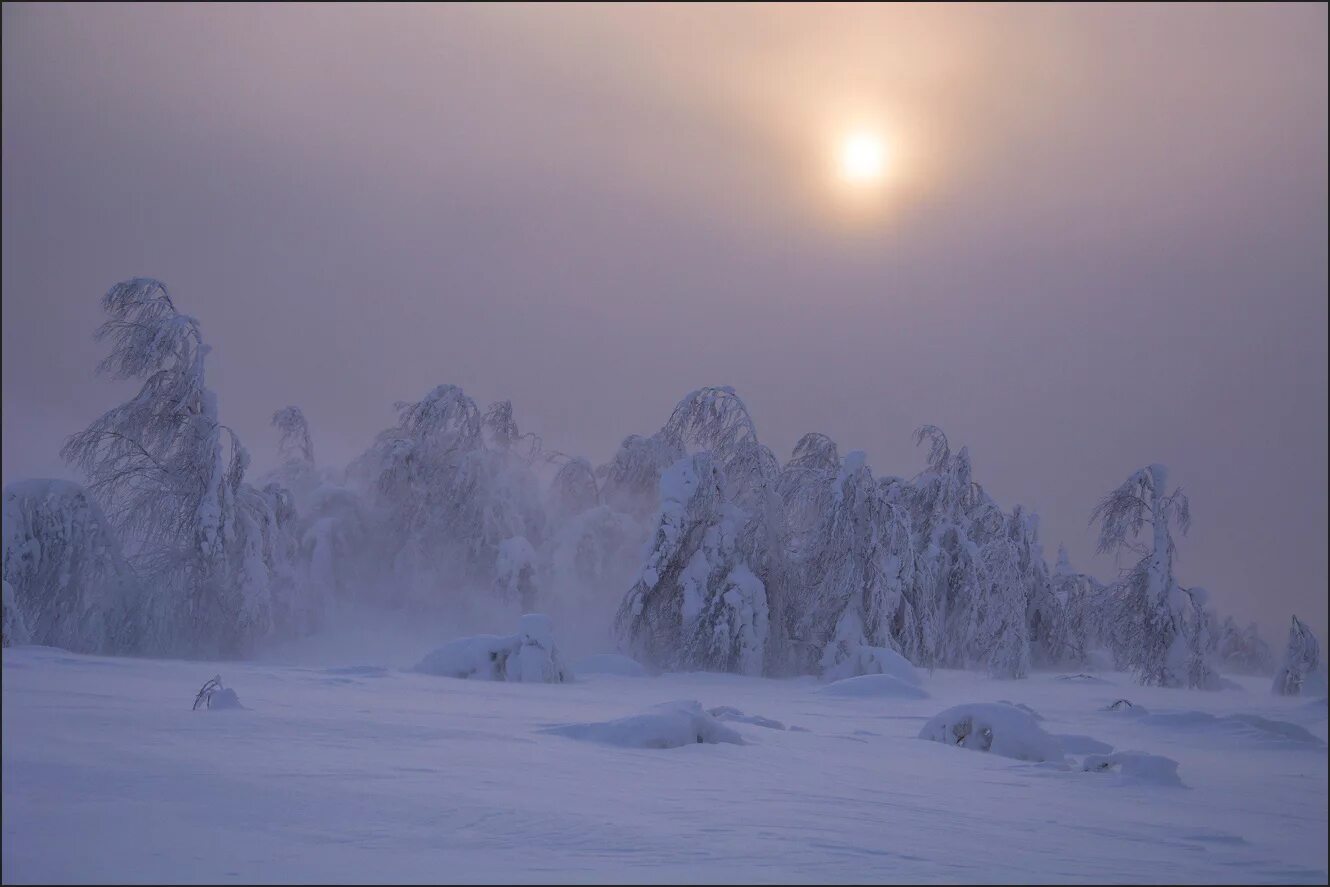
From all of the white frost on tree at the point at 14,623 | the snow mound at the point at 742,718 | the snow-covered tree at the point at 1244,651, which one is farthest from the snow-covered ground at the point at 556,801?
the snow-covered tree at the point at 1244,651

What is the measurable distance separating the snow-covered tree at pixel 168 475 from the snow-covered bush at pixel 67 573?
43 cm

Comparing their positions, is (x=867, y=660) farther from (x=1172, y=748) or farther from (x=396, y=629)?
(x=396, y=629)

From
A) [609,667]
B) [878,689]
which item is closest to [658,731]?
[878,689]

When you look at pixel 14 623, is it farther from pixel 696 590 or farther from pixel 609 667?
pixel 696 590

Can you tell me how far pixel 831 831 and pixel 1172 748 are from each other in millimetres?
5195

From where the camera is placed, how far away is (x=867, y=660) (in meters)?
16.5

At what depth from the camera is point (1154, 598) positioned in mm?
18641

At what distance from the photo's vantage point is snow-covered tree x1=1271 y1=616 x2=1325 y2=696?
1458cm

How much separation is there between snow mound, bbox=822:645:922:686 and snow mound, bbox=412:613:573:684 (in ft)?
16.3

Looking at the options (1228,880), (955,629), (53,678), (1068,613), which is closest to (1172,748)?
(1228,880)

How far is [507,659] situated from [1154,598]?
12.4 m

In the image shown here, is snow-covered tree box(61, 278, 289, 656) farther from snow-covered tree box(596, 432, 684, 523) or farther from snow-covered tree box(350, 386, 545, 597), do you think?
snow-covered tree box(596, 432, 684, 523)

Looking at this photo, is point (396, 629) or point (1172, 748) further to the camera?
point (396, 629)

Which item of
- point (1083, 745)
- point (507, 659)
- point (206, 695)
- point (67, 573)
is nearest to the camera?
point (206, 695)
